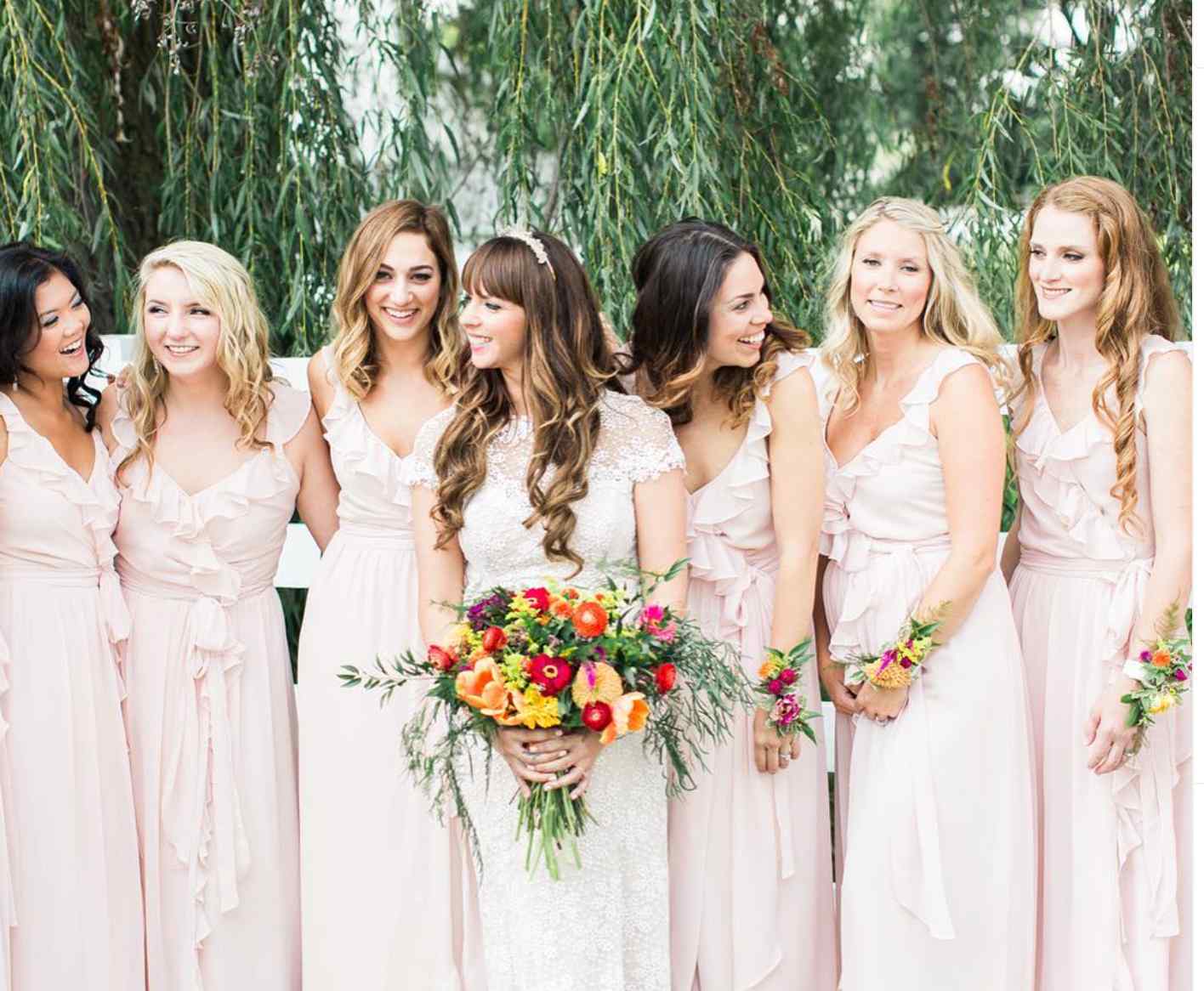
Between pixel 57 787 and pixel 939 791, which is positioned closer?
pixel 939 791

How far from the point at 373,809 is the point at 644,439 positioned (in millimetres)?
1057

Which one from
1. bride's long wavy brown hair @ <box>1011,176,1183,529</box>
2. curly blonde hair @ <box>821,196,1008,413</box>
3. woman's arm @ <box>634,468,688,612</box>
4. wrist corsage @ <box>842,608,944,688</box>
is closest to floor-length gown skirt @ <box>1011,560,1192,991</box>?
bride's long wavy brown hair @ <box>1011,176,1183,529</box>

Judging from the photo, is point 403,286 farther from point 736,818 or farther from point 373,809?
point 736,818

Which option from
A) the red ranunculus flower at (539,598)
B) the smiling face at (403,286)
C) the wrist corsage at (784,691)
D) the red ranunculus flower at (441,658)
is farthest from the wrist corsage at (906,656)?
the smiling face at (403,286)

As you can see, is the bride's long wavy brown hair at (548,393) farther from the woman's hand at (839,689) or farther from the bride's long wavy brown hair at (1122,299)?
the bride's long wavy brown hair at (1122,299)

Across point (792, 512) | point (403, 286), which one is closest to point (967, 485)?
point (792, 512)

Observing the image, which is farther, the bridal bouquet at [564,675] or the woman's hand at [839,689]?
the woman's hand at [839,689]

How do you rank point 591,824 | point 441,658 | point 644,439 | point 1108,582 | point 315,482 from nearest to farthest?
point 441,658 → point 591,824 → point 644,439 → point 1108,582 → point 315,482

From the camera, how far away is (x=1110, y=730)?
10.6ft

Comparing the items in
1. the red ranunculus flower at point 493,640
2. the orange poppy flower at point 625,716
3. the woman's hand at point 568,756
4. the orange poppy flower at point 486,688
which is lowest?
the woman's hand at point 568,756

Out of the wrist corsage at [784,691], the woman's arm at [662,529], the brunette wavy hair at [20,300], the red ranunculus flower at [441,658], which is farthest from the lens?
the brunette wavy hair at [20,300]

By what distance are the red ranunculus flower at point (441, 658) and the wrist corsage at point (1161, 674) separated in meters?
1.29

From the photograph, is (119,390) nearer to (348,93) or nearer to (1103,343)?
(348,93)

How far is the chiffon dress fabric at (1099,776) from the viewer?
3.29 m
